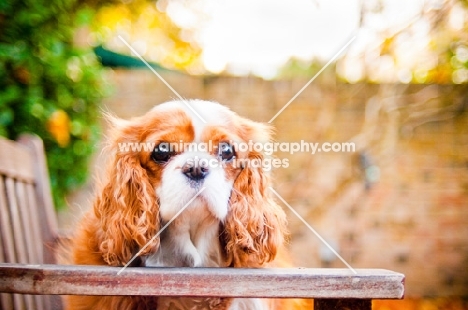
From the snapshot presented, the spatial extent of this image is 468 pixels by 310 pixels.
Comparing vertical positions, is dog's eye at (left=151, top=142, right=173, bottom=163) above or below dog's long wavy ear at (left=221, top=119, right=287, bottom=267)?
above

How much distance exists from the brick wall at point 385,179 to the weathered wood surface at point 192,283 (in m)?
1.86

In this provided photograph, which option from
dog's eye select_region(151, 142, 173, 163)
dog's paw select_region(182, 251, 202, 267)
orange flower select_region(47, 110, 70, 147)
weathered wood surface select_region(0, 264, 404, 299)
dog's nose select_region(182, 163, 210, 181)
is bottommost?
dog's paw select_region(182, 251, 202, 267)

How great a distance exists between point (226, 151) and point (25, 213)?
24.3 inches

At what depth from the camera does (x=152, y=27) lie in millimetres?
2564

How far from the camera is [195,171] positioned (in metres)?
1.11

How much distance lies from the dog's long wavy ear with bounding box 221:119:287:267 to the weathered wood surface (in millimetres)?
271

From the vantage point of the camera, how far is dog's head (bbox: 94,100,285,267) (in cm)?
112

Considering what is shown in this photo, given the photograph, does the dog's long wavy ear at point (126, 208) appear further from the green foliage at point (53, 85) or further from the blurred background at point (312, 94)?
the green foliage at point (53, 85)

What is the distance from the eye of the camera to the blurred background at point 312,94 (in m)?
2.13

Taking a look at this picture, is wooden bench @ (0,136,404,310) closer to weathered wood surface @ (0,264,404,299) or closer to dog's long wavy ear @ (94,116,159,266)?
weathered wood surface @ (0,264,404,299)

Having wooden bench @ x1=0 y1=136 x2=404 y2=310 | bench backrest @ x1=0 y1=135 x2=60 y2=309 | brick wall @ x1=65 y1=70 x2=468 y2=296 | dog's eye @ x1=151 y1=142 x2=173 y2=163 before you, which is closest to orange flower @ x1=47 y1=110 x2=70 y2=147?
bench backrest @ x1=0 y1=135 x2=60 y2=309

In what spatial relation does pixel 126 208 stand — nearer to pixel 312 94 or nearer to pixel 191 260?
pixel 191 260

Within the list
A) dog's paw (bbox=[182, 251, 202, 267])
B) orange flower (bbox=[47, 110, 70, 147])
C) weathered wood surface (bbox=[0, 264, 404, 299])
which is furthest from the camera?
orange flower (bbox=[47, 110, 70, 147])

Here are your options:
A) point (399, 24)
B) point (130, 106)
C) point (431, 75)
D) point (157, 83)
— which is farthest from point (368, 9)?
→ point (130, 106)
